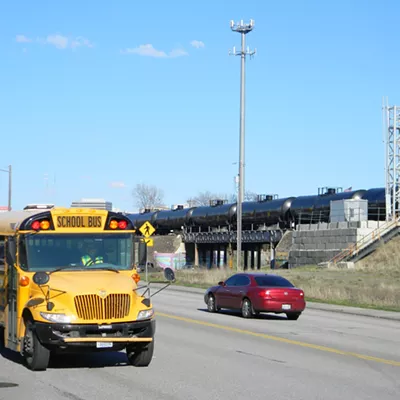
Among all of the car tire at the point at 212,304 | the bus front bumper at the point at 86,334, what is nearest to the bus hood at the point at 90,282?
the bus front bumper at the point at 86,334

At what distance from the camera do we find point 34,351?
1226cm

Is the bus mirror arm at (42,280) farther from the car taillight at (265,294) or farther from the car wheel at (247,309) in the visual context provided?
the car wheel at (247,309)

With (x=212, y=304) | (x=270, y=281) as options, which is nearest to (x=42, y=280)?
(x=270, y=281)

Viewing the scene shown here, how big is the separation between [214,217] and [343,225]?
19651mm

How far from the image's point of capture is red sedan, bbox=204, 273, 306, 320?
80.0 ft

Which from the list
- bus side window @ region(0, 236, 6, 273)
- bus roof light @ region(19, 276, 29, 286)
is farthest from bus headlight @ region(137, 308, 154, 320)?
bus side window @ region(0, 236, 6, 273)

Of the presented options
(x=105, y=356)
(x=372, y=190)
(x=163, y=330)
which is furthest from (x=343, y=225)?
(x=105, y=356)

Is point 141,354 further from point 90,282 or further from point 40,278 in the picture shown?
point 40,278

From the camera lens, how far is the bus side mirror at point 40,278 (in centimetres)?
1227

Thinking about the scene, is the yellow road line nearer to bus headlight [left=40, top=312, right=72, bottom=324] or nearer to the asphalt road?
the asphalt road

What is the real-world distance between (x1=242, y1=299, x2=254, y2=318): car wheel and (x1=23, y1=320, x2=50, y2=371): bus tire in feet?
42.4

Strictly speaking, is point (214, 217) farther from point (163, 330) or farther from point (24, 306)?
point (24, 306)

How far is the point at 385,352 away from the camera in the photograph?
628 inches

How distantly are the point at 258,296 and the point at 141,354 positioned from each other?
471 inches
